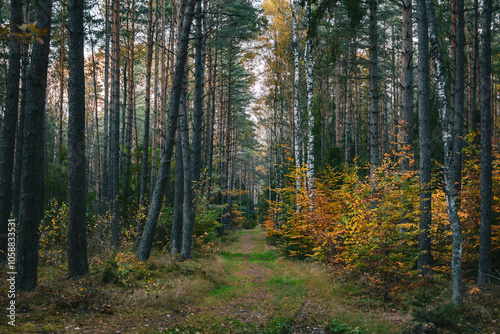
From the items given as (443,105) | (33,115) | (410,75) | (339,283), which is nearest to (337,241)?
(339,283)

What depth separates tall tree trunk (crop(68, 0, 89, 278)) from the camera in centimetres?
639

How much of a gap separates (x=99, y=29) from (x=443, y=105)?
1917 centimetres

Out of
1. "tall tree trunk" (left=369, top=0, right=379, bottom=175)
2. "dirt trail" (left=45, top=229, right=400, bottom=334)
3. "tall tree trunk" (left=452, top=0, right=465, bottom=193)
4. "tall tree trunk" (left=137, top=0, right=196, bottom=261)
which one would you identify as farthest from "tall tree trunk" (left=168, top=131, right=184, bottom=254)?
"tall tree trunk" (left=452, top=0, right=465, bottom=193)

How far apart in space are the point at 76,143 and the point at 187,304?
4171 mm

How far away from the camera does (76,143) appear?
6.51m

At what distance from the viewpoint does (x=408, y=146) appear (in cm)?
840

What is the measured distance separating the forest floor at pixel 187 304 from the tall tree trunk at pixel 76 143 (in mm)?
605

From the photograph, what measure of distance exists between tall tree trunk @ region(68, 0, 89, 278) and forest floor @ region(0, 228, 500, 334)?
1.99 ft

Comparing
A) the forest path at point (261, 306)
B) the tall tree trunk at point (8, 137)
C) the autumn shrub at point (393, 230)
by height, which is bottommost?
the forest path at point (261, 306)

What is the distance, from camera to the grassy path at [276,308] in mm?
5629

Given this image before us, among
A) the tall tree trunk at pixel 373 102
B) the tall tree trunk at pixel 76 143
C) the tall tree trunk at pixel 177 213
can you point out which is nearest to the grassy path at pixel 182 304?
the tall tree trunk at pixel 76 143

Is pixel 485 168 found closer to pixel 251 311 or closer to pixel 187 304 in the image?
pixel 251 311

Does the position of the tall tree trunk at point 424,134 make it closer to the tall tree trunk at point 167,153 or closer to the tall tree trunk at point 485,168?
the tall tree trunk at point 485,168

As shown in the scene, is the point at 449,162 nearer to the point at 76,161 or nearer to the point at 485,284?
the point at 485,284
